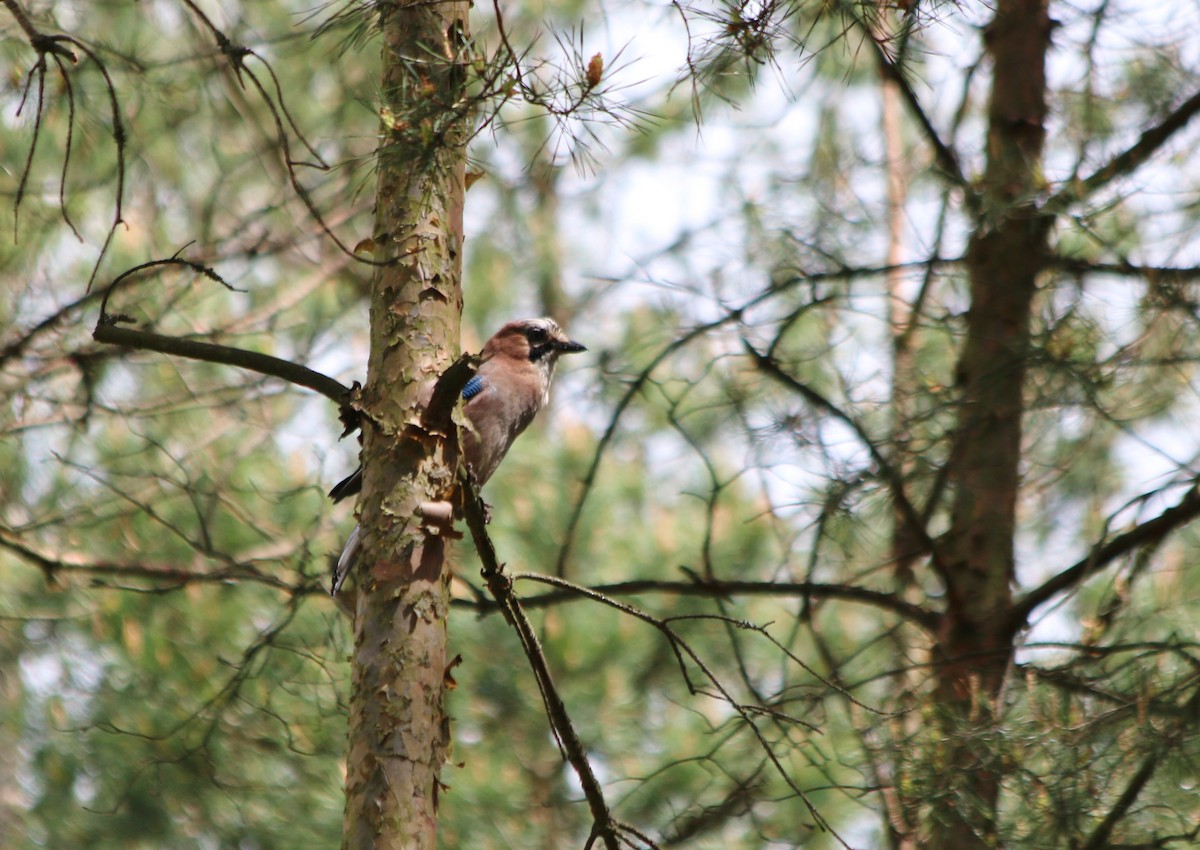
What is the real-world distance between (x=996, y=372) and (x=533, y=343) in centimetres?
162

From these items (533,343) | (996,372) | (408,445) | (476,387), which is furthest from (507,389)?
(408,445)

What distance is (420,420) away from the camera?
2578mm

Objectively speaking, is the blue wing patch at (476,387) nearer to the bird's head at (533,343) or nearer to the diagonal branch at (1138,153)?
the bird's head at (533,343)

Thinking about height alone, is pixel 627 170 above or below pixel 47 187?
above

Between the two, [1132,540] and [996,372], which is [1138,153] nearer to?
[996,372]

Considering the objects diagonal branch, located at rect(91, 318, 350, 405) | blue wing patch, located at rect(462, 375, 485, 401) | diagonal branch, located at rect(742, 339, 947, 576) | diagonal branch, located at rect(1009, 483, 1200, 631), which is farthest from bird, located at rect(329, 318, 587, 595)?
diagonal branch, located at rect(1009, 483, 1200, 631)

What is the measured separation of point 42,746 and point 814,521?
13.8 ft

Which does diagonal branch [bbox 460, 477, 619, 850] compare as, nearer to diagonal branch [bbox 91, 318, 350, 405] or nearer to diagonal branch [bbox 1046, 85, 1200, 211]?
diagonal branch [bbox 91, 318, 350, 405]

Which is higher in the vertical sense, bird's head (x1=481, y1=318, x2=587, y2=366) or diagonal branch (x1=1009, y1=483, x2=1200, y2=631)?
bird's head (x1=481, y1=318, x2=587, y2=366)

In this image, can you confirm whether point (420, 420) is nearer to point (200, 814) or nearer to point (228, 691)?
point (228, 691)

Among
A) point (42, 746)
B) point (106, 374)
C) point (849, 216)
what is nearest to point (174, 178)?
point (106, 374)

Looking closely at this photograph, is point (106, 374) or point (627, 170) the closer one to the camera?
point (106, 374)

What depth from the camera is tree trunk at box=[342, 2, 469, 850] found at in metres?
2.41

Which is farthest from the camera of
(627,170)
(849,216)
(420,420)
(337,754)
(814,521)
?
(627,170)
